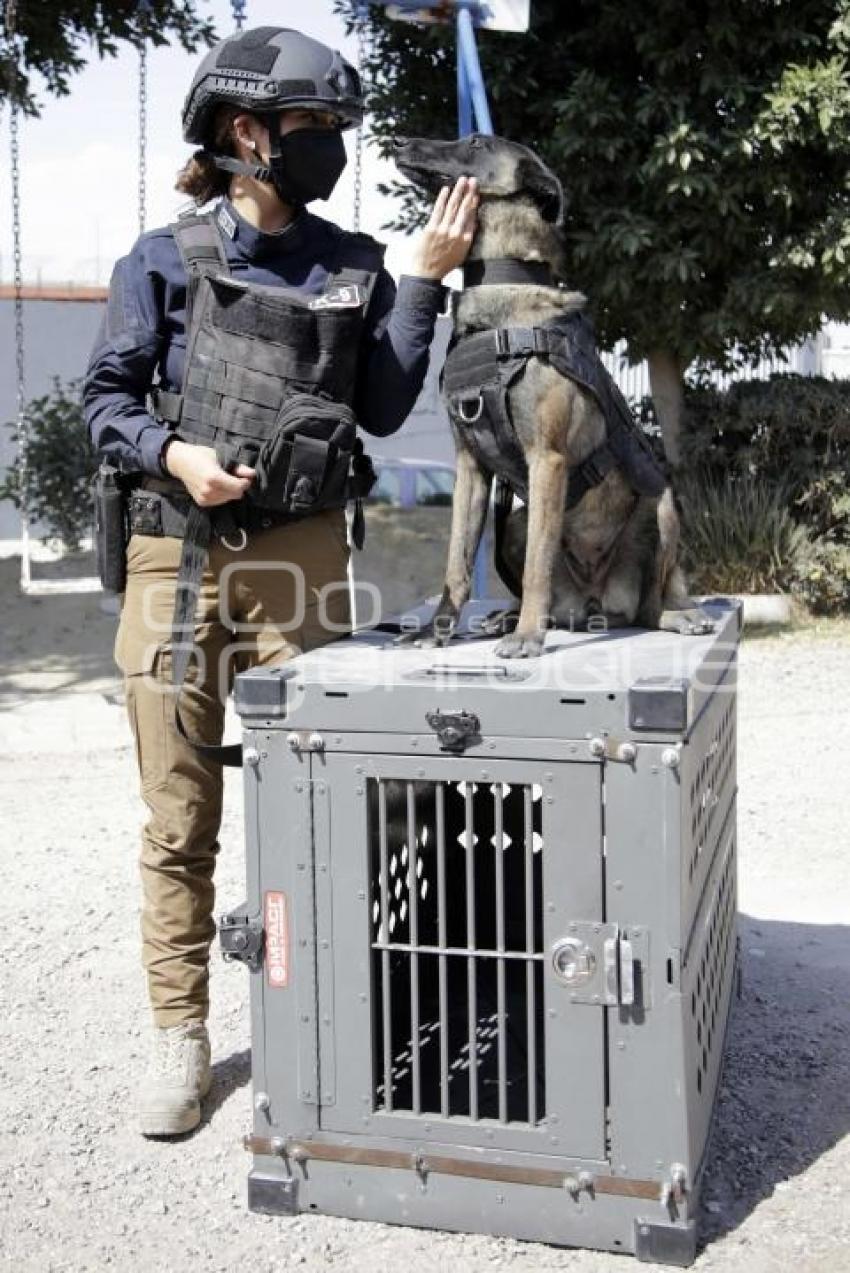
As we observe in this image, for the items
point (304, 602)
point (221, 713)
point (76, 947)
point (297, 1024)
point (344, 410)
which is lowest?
point (76, 947)

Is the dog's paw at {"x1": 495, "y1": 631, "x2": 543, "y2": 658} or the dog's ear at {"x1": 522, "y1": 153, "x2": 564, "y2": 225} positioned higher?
the dog's ear at {"x1": 522, "y1": 153, "x2": 564, "y2": 225}

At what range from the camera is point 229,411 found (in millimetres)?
2770

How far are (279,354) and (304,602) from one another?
53 centimetres

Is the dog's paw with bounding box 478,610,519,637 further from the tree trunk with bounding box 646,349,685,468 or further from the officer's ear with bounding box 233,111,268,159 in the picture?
the tree trunk with bounding box 646,349,685,468

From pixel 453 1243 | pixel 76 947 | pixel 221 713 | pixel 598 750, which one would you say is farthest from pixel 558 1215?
pixel 76 947

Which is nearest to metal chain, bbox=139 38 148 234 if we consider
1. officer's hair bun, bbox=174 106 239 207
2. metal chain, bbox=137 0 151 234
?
metal chain, bbox=137 0 151 234

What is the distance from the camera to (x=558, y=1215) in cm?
239

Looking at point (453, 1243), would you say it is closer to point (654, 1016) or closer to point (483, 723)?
point (654, 1016)

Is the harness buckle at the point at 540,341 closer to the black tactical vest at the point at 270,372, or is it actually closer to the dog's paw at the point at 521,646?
the black tactical vest at the point at 270,372

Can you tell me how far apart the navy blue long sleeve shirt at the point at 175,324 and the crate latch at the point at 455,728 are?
32.3 inches

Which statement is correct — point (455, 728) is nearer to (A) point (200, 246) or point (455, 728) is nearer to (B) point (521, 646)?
(B) point (521, 646)

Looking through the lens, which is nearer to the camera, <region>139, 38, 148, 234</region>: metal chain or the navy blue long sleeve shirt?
the navy blue long sleeve shirt

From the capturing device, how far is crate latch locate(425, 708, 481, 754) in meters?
2.32

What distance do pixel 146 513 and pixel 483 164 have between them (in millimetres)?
1006
